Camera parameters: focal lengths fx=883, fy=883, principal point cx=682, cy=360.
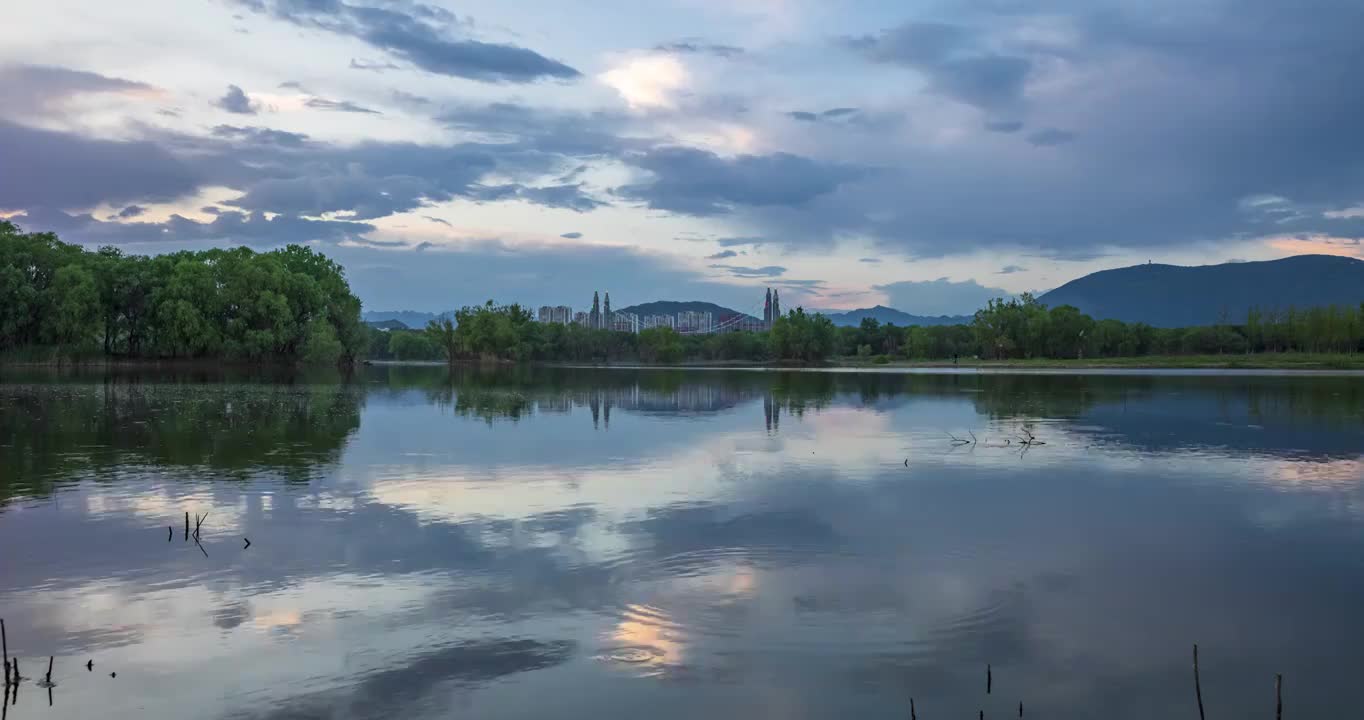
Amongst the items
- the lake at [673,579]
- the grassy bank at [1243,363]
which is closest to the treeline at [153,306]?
the lake at [673,579]

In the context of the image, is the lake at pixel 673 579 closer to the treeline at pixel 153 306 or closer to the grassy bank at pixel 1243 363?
the treeline at pixel 153 306

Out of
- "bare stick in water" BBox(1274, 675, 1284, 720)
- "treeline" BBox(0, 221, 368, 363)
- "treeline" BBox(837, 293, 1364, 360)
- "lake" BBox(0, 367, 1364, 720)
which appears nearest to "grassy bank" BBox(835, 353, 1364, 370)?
"treeline" BBox(837, 293, 1364, 360)

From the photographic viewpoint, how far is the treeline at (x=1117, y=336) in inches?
5684

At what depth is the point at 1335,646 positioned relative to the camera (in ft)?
35.2

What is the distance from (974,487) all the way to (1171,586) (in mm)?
8537

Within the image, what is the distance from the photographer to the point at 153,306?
96250 millimetres

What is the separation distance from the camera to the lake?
933 centimetres

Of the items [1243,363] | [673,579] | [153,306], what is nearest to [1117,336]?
[1243,363]

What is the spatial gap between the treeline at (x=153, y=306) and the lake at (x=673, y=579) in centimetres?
7074

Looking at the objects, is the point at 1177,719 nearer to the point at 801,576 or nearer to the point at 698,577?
the point at 801,576

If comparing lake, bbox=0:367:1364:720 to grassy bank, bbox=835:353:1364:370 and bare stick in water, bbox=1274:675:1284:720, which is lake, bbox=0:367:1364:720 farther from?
grassy bank, bbox=835:353:1364:370

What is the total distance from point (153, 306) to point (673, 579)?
101m

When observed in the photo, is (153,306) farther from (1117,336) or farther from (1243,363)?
(1117,336)

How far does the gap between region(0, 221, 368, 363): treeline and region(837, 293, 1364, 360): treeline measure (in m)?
113
